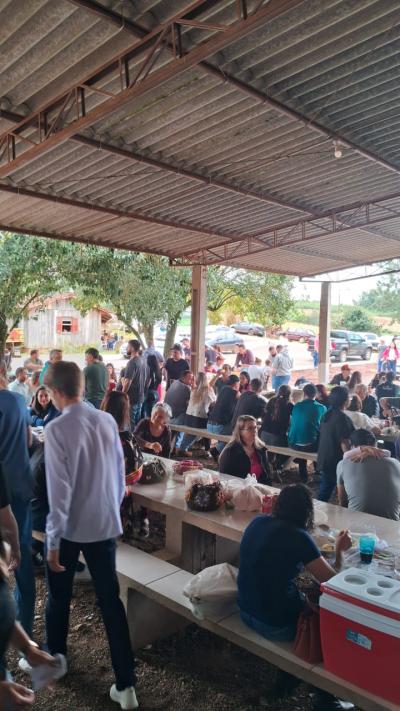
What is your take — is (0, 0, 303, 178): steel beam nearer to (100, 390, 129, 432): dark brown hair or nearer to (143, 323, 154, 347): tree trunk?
(100, 390, 129, 432): dark brown hair

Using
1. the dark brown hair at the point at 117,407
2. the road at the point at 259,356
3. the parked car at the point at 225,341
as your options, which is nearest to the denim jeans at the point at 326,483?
the dark brown hair at the point at 117,407

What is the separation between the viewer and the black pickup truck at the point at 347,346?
1009 inches

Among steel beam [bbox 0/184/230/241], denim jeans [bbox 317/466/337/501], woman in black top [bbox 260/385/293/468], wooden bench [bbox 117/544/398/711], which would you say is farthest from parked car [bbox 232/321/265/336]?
wooden bench [bbox 117/544/398/711]

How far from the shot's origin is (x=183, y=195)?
8.07 m

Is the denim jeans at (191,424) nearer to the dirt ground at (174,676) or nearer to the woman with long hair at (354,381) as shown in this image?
the woman with long hair at (354,381)

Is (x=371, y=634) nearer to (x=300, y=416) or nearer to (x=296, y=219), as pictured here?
(x=300, y=416)

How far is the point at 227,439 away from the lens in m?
7.12

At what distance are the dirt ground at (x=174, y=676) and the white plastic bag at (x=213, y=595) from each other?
1.68ft

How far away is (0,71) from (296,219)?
6.31 meters

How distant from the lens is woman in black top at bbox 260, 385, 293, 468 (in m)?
6.88

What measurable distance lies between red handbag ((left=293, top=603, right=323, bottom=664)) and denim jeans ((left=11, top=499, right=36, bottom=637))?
1633mm

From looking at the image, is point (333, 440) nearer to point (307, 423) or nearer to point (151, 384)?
point (307, 423)

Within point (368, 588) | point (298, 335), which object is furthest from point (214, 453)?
point (298, 335)

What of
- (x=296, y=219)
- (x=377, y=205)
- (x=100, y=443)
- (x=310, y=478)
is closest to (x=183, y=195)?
(x=296, y=219)
